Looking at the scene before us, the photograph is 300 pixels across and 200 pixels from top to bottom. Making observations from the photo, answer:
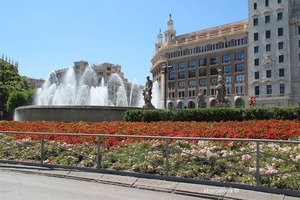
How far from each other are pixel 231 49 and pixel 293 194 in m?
67.6

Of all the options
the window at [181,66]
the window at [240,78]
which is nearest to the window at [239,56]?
the window at [240,78]

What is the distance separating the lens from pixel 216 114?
17391 mm

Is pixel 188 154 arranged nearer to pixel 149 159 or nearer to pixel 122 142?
pixel 149 159

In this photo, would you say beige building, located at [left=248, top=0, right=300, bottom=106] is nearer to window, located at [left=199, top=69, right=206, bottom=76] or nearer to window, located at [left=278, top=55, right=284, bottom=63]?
window, located at [left=278, top=55, right=284, bottom=63]

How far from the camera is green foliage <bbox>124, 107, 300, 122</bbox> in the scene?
16.5 metres

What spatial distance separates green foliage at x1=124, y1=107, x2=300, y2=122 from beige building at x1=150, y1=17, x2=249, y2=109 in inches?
1927

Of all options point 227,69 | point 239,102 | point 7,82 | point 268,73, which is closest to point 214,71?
point 227,69

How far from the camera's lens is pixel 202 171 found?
6770 millimetres

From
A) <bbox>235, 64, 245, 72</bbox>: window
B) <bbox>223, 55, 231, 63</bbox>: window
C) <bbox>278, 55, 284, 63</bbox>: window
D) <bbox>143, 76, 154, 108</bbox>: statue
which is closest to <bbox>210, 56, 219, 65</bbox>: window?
<bbox>223, 55, 231, 63</bbox>: window

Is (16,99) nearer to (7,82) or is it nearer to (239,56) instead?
(7,82)

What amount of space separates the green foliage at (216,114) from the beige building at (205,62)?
48.9 meters

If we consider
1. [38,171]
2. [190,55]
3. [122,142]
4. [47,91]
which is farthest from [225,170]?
[190,55]

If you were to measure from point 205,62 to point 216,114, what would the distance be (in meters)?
59.4

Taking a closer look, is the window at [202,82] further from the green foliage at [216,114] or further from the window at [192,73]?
the green foliage at [216,114]
